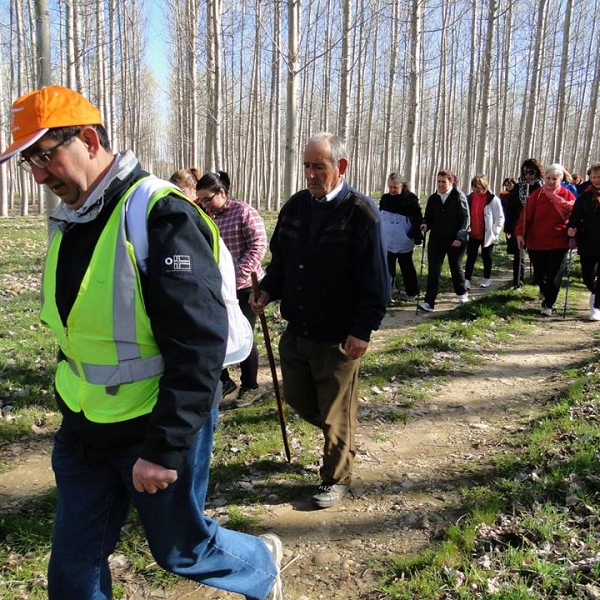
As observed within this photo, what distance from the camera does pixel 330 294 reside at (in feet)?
11.4

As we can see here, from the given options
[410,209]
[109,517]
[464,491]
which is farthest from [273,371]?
[410,209]

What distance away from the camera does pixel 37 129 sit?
5.67ft

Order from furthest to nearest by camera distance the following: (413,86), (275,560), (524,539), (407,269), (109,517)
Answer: (413,86)
(407,269)
(524,539)
(275,560)
(109,517)

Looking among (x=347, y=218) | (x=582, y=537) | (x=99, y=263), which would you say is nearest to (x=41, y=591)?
(x=99, y=263)

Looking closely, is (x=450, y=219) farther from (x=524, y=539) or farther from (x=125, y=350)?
(x=125, y=350)

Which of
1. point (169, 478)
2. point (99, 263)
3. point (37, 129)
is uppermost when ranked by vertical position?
point (37, 129)

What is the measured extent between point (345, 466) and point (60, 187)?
2693 mm

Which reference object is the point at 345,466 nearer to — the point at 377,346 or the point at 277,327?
the point at 377,346

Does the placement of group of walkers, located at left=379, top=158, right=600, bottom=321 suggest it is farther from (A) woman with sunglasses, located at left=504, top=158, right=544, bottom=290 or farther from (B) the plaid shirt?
(B) the plaid shirt

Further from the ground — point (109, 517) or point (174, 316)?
point (174, 316)

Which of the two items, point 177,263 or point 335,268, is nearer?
point 177,263

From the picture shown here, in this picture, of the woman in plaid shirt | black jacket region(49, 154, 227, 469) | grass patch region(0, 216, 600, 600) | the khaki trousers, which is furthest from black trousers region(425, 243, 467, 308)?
black jacket region(49, 154, 227, 469)

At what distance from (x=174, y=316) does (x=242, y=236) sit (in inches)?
138

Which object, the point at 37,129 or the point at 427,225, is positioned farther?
the point at 427,225
